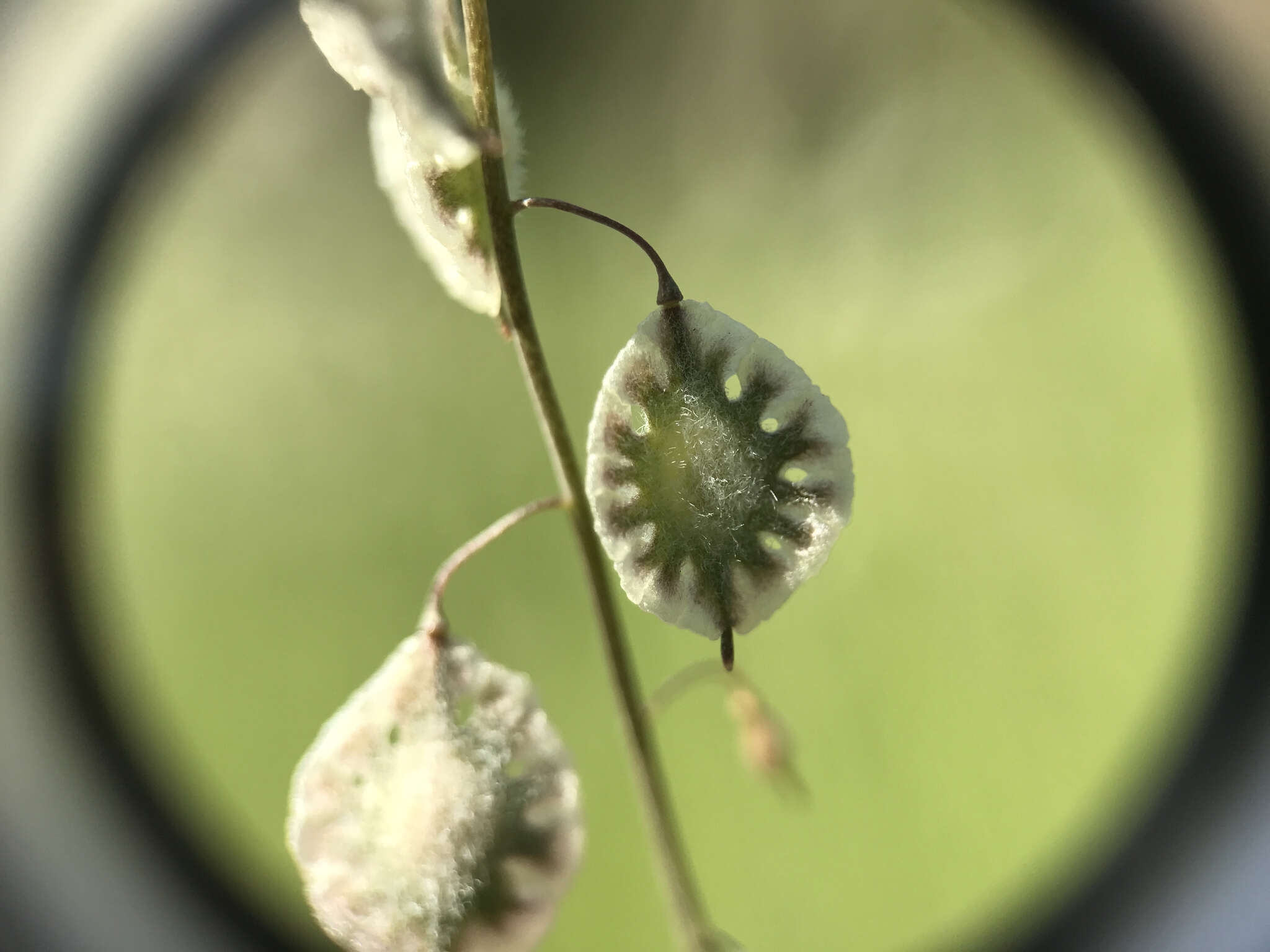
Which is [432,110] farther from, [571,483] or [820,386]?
[820,386]

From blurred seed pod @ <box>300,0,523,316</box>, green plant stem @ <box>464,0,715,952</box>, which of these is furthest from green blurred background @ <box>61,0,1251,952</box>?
blurred seed pod @ <box>300,0,523,316</box>

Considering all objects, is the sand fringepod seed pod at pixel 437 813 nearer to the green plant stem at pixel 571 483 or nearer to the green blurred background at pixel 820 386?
the green plant stem at pixel 571 483

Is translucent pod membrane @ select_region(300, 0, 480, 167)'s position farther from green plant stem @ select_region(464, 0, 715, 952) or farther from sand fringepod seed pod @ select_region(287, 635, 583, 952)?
sand fringepod seed pod @ select_region(287, 635, 583, 952)

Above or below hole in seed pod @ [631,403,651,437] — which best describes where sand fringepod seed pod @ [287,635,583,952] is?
below

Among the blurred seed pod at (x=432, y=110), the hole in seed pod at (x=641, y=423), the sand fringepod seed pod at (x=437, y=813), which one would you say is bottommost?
the sand fringepod seed pod at (x=437, y=813)

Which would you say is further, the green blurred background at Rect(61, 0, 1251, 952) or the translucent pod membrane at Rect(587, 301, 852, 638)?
the green blurred background at Rect(61, 0, 1251, 952)

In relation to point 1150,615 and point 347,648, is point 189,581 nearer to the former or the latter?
point 347,648

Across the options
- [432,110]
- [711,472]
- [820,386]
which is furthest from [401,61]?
[820,386]

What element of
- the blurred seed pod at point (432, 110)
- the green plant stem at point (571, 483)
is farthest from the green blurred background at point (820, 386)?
the blurred seed pod at point (432, 110)
